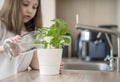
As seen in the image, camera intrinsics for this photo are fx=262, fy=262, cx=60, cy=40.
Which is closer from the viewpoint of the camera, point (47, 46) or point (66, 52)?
point (47, 46)

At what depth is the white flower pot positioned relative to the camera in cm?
112

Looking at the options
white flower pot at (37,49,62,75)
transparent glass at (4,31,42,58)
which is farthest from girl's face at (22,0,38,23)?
white flower pot at (37,49,62,75)

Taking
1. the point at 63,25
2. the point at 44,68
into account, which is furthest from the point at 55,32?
the point at 44,68

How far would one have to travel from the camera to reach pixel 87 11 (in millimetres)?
3105

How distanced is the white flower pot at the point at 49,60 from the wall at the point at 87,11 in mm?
1918

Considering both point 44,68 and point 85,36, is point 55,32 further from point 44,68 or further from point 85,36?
point 85,36

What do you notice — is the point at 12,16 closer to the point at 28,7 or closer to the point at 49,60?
the point at 28,7

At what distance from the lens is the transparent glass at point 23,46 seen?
1.09 meters

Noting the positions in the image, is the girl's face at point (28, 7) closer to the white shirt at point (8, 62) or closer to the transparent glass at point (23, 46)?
the white shirt at point (8, 62)

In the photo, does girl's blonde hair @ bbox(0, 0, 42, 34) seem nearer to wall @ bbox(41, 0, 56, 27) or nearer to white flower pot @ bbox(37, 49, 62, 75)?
white flower pot @ bbox(37, 49, 62, 75)

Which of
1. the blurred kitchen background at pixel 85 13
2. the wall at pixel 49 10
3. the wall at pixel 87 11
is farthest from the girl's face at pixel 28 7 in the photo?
the wall at pixel 87 11

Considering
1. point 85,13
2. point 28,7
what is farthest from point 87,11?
point 28,7

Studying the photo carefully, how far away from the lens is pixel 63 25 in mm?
1116

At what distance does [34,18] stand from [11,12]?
0.21 metres
